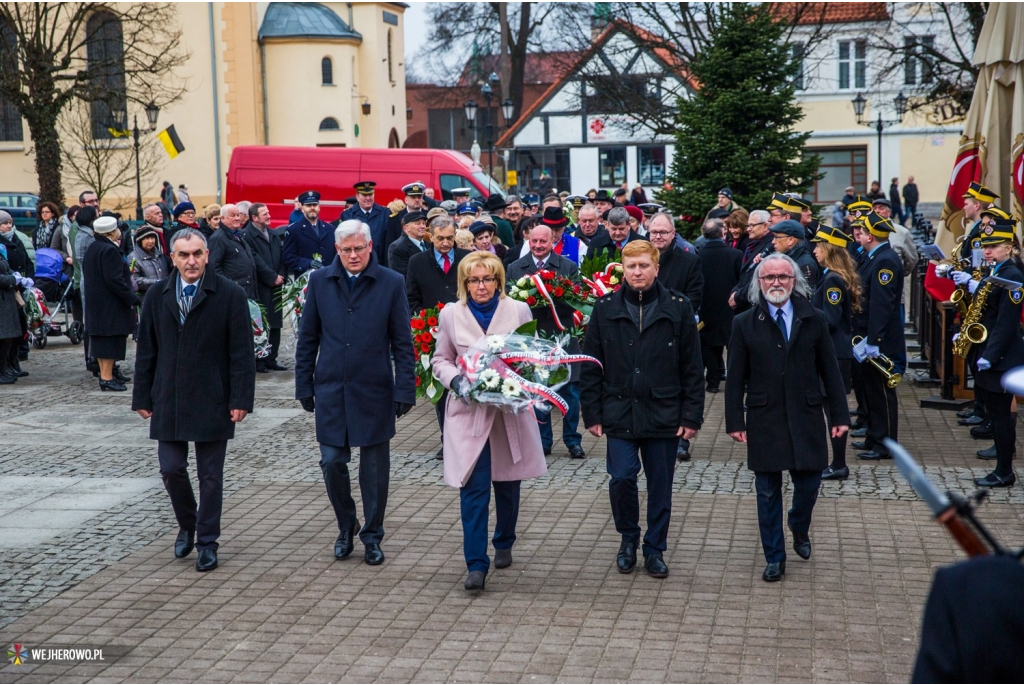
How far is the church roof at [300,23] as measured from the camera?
1957 inches

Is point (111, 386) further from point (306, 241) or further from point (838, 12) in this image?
point (838, 12)

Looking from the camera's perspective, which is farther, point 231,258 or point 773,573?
point 231,258

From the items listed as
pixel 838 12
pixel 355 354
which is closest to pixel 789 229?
pixel 355 354

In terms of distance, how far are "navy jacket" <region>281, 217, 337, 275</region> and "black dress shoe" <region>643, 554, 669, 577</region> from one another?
380 inches

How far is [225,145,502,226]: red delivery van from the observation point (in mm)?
29781

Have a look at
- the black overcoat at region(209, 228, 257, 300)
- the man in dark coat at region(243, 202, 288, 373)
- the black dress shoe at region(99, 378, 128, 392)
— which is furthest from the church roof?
the black dress shoe at region(99, 378, 128, 392)

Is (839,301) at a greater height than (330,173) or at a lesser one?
lesser

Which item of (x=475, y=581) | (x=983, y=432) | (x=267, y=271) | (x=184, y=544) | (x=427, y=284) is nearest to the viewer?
(x=475, y=581)

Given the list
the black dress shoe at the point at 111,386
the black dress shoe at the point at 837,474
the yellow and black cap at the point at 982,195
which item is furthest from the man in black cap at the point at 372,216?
the black dress shoe at the point at 837,474

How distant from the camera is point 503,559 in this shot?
7051 millimetres

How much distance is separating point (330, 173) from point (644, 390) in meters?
24.4

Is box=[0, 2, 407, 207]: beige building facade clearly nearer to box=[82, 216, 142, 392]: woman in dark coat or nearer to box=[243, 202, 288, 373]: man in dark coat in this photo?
box=[243, 202, 288, 373]: man in dark coat

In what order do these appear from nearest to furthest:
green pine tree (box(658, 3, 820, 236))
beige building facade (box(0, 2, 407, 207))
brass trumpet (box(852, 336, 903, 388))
Answer: brass trumpet (box(852, 336, 903, 388)) < green pine tree (box(658, 3, 820, 236)) < beige building facade (box(0, 2, 407, 207))

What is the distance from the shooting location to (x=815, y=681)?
518cm
